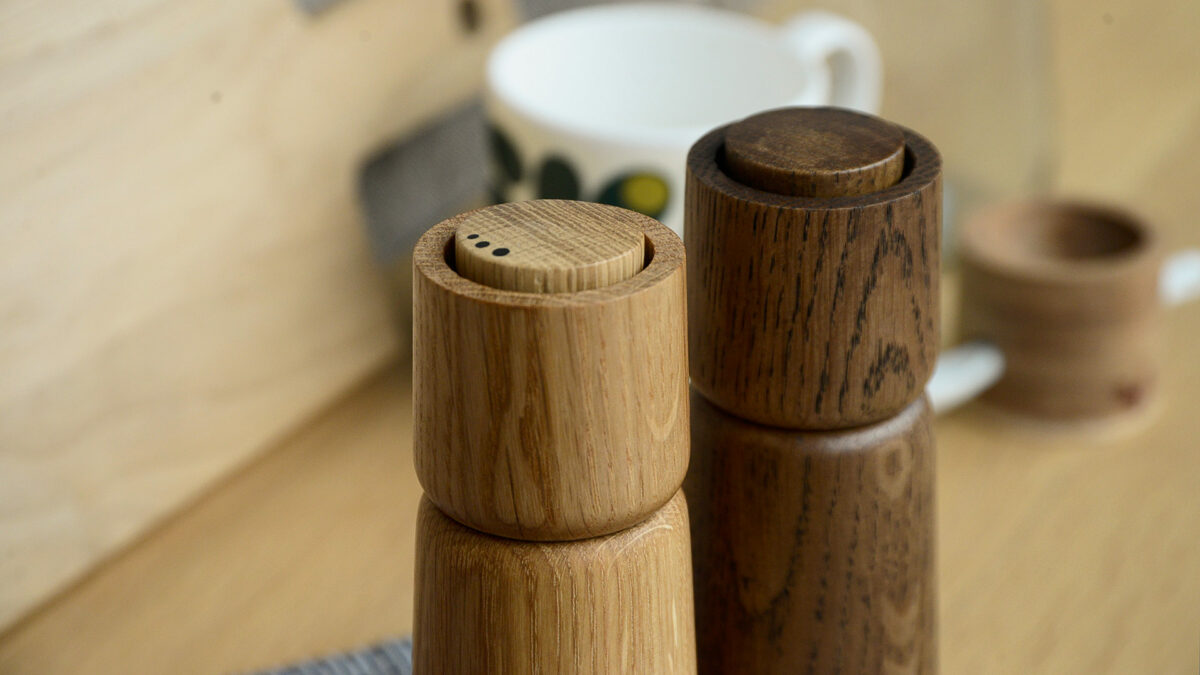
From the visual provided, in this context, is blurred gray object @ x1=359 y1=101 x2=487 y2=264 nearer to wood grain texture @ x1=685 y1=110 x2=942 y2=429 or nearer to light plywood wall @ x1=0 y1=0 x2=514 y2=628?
light plywood wall @ x1=0 y1=0 x2=514 y2=628

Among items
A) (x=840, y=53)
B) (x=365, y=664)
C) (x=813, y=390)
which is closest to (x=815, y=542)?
(x=813, y=390)

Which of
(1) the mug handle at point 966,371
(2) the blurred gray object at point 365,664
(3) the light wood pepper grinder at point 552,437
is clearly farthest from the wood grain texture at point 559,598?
(1) the mug handle at point 966,371

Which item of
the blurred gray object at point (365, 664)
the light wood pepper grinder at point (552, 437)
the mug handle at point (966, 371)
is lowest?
the blurred gray object at point (365, 664)

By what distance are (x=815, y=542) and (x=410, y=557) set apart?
179 millimetres

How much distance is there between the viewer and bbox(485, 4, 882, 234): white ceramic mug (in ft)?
1.22

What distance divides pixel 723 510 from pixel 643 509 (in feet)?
0.18

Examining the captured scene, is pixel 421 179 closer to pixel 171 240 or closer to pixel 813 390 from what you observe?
pixel 171 240

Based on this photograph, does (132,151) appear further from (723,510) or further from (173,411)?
(723,510)

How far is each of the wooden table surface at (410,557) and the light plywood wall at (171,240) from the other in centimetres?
2

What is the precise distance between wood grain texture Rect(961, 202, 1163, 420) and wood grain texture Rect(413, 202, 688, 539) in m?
0.25

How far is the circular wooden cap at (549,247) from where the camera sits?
0.19 metres

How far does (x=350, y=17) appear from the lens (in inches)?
16.6

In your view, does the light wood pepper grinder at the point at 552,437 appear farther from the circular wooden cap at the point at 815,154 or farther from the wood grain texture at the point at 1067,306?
the wood grain texture at the point at 1067,306

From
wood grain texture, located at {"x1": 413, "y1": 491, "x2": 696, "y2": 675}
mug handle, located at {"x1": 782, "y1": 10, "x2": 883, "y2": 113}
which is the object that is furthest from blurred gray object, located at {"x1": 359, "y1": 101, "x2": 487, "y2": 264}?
wood grain texture, located at {"x1": 413, "y1": 491, "x2": 696, "y2": 675}
